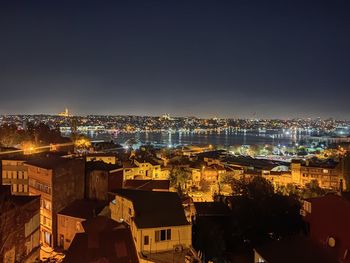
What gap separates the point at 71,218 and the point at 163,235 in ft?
15.4

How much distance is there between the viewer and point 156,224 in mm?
7555

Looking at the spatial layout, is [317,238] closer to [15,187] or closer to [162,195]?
[162,195]

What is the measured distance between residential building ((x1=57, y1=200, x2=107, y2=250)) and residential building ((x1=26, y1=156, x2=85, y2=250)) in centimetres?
28

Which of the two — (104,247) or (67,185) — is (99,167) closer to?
(67,185)

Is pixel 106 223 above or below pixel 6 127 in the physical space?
below

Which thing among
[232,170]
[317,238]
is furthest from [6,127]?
[317,238]

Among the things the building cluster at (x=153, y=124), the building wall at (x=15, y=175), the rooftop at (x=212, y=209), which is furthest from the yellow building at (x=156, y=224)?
the building cluster at (x=153, y=124)

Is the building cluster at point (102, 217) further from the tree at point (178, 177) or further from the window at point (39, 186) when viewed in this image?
the tree at point (178, 177)

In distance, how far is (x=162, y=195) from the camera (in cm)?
862

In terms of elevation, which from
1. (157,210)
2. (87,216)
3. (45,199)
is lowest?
(87,216)

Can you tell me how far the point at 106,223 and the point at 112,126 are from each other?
113463mm

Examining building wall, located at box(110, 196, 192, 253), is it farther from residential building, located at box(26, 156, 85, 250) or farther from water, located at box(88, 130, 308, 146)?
water, located at box(88, 130, 308, 146)

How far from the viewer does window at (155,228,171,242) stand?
7512 millimetres

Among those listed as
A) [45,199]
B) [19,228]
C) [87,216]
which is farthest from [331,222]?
[45,199]
